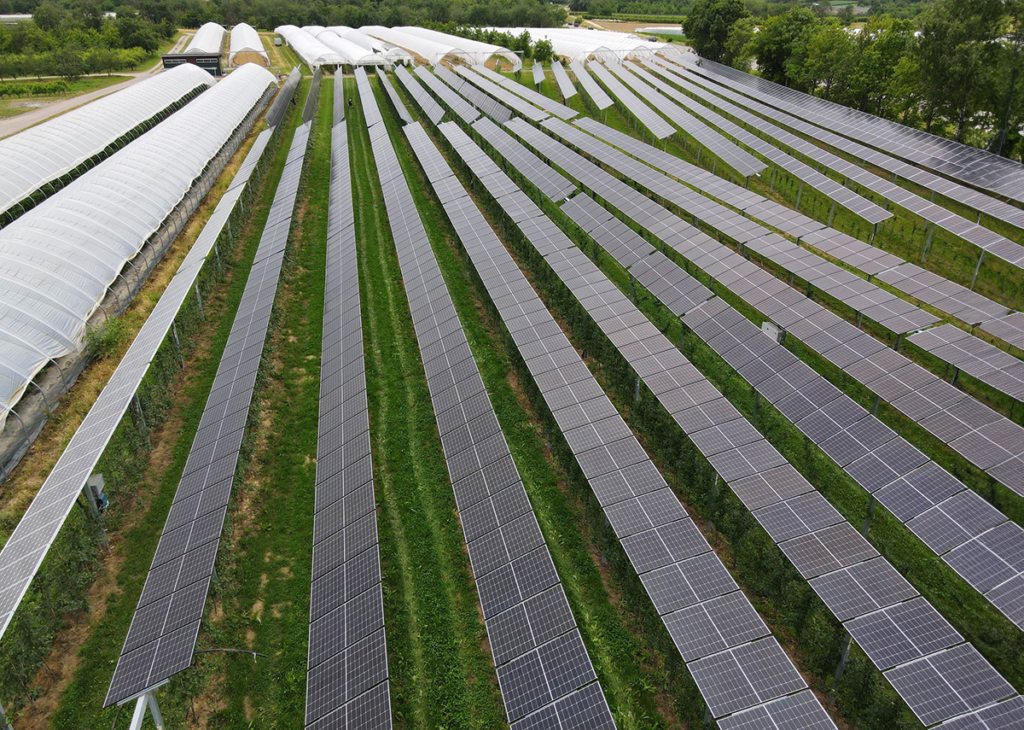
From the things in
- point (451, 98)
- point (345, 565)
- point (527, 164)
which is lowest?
point (345, 565)

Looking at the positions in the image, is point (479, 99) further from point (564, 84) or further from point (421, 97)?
point (564, 84)

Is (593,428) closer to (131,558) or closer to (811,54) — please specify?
(131,558)

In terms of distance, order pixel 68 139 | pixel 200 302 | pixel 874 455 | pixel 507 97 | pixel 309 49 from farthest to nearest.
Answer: pixel 309 49 → pixel 507 97 → pixel 68 139 → pixel 200 302 → pixel 874 455

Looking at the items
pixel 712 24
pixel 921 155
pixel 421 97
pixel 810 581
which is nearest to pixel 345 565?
pixel 810 581

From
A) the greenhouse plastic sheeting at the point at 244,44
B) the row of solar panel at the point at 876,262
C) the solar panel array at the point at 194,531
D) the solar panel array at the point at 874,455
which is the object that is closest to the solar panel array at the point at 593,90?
the row of solar panel at the point at 876,262

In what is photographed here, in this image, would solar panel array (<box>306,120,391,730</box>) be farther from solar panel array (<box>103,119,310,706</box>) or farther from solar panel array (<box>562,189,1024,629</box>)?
solar panel array (<box>562,189,1024,629</box>)

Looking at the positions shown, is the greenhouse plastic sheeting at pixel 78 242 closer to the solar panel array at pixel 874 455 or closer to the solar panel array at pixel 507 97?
the solar panel array at pixel 874 455

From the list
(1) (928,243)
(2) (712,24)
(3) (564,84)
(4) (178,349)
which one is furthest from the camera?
(2) (712,24)

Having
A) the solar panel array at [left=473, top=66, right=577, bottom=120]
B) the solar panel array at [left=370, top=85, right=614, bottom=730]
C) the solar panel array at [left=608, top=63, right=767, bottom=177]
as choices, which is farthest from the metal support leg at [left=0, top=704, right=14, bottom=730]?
the solar panel array at [left=473, top=66, right=577, bottom=120]
